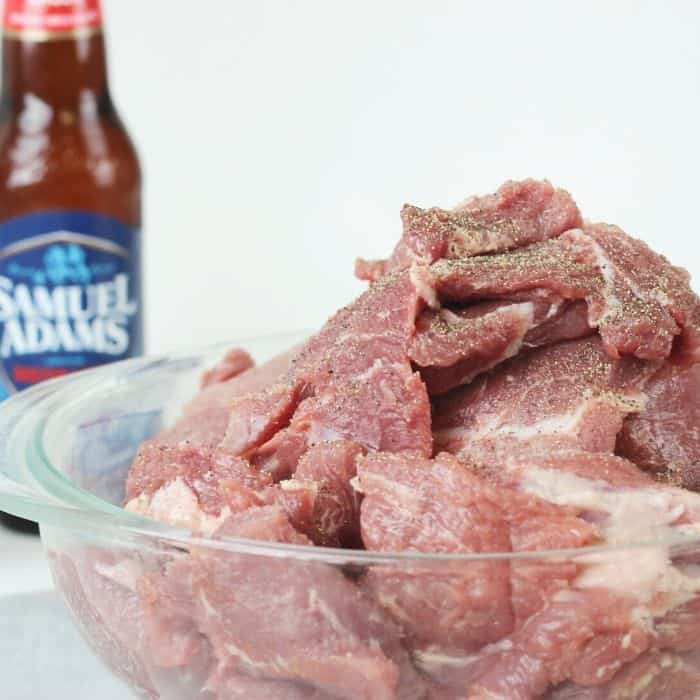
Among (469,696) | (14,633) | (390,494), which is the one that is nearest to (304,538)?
(390,494)

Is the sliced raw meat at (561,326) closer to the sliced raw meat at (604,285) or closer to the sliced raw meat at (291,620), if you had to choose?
the sliced raw meat at (604,285)

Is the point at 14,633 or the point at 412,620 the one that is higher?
the point at 412,620

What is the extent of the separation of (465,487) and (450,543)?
0.07 meters

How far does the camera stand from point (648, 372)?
6.53 ft

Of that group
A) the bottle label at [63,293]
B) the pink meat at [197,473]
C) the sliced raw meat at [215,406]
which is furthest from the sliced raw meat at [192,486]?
the bottle label at [63,293]

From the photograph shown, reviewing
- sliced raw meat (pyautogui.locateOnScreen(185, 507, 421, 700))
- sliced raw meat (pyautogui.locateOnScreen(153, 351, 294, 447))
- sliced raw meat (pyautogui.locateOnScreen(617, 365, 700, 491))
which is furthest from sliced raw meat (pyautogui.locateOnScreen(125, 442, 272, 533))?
sliced raw meat (pyautogui.locateOnScreen(617, 365, 700, 491))

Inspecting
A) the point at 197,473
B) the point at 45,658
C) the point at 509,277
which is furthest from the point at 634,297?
the point at 45,658

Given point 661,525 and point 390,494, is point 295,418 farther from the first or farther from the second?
point 661,525

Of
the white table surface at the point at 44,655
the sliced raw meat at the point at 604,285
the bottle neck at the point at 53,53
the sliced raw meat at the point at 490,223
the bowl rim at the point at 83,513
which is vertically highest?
the bottle neck at the point at 53,53

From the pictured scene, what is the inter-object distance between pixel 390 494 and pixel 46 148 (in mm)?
1994

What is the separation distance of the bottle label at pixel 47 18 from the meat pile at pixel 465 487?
4.65 ft

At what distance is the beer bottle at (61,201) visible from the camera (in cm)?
334

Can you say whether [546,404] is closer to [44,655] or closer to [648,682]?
[648,682]

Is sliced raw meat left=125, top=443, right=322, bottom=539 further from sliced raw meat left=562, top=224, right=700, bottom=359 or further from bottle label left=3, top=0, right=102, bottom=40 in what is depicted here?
bottle label left=3, top=0, right=102, bottom=40
